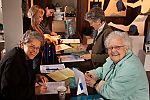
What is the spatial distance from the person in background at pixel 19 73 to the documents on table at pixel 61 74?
0.27 m

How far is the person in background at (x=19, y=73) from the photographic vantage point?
5.04 ft

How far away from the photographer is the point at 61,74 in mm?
2061

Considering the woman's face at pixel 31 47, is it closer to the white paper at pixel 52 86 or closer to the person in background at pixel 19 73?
the person in background at pixel 19 73

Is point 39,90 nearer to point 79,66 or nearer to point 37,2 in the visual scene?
point 79,66

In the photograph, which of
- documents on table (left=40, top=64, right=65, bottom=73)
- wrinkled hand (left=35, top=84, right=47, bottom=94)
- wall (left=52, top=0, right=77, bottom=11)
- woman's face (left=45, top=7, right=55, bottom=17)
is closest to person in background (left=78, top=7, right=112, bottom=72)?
documents on table (left=40, top=64, right=65, bottom=73)

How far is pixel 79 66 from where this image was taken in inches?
90.7

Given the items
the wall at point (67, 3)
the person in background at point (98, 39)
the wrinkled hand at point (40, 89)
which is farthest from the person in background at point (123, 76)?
the wall at point (67, 3)

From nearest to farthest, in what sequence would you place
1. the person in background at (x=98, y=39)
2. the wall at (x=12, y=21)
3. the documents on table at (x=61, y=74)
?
1. the documents on table at (x=61, y=74)
2. the wall at (x=12, y=21)
3. the person in background at (x=98, y=39)

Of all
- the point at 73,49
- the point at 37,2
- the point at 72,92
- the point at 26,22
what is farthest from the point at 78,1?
the point at 72,92

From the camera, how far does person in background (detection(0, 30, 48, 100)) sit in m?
1.54

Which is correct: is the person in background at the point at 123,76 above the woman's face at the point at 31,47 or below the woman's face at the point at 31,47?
below

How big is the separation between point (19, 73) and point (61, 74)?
0.55 metres

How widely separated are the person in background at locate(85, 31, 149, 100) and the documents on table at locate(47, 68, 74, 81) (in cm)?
36

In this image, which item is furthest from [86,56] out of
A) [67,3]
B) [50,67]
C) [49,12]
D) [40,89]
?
[67,3]
